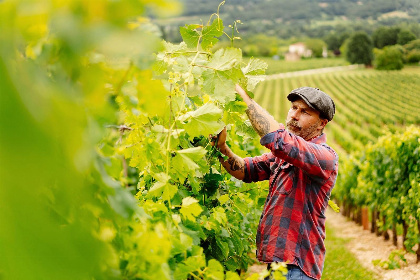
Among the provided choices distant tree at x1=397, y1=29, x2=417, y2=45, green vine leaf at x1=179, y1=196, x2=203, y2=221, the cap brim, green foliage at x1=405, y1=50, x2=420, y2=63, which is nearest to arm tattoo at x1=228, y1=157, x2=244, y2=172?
the cap brim

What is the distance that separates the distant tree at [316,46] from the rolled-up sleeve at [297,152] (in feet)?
388

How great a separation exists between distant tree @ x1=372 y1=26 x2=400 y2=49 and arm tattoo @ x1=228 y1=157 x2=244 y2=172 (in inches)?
3893

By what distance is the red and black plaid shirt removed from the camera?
227 centimetres

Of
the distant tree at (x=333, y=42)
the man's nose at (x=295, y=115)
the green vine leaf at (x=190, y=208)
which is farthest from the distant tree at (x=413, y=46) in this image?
the green vine leaf at (x=190, y=208)

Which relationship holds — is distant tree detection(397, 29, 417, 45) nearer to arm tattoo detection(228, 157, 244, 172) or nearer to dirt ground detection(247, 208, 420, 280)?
dirt ground detection(247, 208, 420, 280)

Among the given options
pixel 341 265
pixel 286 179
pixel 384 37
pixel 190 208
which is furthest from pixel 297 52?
pixel 190 208

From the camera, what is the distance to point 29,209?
21.9 inches

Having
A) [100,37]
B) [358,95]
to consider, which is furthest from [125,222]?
[358,95]

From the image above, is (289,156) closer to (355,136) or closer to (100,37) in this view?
(100,37)

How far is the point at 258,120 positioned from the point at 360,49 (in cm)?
9404

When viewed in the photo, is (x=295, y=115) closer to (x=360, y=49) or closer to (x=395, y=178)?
(x=395, y=178)

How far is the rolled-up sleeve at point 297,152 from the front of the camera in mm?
2107

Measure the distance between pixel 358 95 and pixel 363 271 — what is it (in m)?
49.6

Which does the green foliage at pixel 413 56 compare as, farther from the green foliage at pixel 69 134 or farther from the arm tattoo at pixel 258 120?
Answer: the green foliage at pixel 69 134
